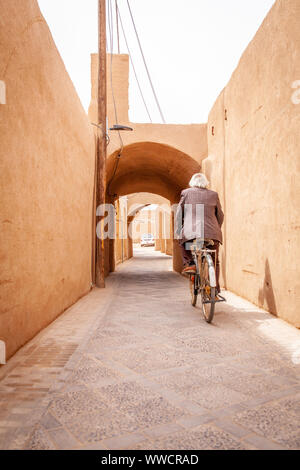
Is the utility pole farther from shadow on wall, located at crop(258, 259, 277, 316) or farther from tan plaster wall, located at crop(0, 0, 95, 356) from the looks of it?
shadow on wall, located at crop(258, 259, 277, 316)

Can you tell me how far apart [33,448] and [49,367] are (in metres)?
1.17

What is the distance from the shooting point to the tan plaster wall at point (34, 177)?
2936mm

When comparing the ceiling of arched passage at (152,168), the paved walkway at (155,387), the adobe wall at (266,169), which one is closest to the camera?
the paved walkway at (155,387)

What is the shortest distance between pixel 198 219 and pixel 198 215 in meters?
0.05

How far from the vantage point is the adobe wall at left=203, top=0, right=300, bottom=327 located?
4023mm

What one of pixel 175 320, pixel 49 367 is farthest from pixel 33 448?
pixel 175 320

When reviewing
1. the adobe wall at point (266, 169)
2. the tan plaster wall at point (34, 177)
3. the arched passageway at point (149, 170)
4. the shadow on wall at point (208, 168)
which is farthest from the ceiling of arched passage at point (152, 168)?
the tan plaster wall at point (34, 177)

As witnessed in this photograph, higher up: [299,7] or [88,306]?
[299,7]

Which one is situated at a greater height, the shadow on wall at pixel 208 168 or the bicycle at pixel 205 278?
the shadow on wall at pixel 208 168

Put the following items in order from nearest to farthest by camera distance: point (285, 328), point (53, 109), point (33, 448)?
point (33, 448) → point (285, 328) → point (53, 109)

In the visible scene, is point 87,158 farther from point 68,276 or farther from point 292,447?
point 292,447

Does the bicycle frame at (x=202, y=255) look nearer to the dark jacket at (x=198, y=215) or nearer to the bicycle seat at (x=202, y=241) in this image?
the bicycle seat at (x=202, y=241)

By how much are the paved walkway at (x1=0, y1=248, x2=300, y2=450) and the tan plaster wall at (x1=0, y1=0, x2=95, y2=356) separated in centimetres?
47

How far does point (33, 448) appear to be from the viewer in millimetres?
1688
